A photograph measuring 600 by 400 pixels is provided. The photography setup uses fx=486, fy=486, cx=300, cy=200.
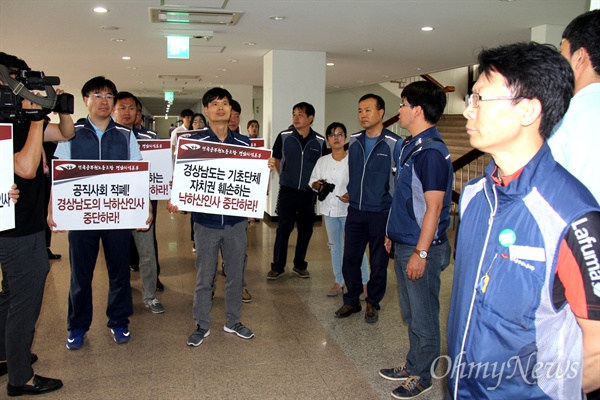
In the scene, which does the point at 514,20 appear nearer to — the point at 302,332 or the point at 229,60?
the point at 302,332

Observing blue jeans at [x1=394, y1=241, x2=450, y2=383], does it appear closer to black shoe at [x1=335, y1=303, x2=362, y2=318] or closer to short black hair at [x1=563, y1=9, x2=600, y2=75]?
black shoe at [x1=335, y1=303, x2=362, y2=318]

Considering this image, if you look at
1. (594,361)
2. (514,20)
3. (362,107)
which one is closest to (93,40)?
(362,107)

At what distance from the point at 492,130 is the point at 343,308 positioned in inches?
120

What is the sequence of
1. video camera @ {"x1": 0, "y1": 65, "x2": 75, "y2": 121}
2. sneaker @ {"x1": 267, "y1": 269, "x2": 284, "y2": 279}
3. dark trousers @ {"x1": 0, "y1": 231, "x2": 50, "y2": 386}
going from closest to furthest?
video camera @ {"x1": 0, "y1": 65, "x2": 75, "y2": 121}, dark trousers @ {"x1": 0, "y1": 231, "x2": 50, "y2": 386}, sneaker @ {"x1": 267, "y1": 269, "x2": 284, "y2": 279}

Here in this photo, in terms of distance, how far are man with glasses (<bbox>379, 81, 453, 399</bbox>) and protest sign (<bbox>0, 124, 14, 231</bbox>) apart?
2.07 metres

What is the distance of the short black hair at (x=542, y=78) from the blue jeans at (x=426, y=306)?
1.60 metres

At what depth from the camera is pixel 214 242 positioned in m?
3.52

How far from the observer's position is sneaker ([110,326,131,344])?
3.55m

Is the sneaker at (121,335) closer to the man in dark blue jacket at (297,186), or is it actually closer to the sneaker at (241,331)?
the sneaker at (241,331)

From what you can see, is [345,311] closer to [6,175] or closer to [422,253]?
[422,253]

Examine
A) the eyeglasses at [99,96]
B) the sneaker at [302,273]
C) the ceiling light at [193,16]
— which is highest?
the ceiling light at [193,16]

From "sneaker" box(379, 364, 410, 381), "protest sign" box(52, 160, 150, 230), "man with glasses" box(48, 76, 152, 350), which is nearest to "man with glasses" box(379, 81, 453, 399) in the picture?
"sneaker" box(379, 364, 410, 381)

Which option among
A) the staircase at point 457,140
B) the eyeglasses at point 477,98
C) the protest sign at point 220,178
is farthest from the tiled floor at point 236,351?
the staircase at point 457,140

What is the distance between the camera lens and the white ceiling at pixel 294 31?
17.9 ft
